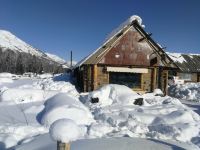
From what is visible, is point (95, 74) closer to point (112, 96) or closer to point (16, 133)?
point (112, 96)

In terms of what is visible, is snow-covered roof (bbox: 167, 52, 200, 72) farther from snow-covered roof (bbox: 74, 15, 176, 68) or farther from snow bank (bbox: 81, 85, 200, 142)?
snow bank (bbox: 81, 85, 200, 142)

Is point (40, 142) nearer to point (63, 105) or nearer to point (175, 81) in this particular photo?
point (63, 105)

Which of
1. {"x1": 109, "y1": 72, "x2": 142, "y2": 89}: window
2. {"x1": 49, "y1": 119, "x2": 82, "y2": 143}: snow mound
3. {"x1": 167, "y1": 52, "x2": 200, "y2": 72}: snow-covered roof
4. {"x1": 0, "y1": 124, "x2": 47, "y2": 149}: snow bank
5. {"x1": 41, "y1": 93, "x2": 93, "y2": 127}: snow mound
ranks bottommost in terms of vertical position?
{"x1": 0, "y1": 124, "x2": 47, "y2": 149}: snow bank

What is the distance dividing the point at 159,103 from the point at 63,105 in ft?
23.4

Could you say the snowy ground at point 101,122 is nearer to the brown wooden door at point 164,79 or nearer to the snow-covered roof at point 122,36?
the snow-covered roof at point 122,36

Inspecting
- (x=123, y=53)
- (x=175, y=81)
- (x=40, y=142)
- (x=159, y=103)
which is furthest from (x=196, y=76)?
(x=40, y=142)

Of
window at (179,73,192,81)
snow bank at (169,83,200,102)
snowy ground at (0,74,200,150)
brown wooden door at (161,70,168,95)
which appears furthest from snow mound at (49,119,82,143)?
window at (179,73,192,81)

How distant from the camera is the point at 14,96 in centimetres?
1584

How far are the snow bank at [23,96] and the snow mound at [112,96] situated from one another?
2.30 metres

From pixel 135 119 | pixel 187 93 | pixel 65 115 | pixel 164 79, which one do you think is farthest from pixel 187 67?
pixel 65 115

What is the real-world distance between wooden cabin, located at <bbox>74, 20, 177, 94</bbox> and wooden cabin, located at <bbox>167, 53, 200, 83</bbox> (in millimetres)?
15757

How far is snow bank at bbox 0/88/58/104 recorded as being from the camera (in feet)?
51.3

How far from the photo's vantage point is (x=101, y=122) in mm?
12047

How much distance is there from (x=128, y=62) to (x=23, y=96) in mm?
8478
